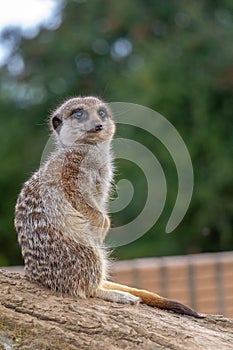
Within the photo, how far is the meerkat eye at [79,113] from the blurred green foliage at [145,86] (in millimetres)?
3535

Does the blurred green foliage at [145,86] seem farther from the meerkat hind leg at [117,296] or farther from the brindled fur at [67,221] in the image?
the meerkat hind leg at [117,296]

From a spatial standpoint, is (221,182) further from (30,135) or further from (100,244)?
(100,244)

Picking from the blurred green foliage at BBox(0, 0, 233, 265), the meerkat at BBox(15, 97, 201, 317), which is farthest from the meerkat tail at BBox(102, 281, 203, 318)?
the blurred green foliage at BBox(0, 0, 233, 265)

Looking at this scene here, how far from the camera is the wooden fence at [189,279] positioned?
452 cm

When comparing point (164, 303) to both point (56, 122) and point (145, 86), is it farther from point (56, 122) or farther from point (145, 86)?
point (145, 86)

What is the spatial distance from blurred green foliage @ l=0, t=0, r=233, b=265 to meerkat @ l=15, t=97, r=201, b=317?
3.83 metres

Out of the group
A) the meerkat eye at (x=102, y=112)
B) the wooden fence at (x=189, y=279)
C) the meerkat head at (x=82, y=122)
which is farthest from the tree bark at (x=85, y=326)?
the wooden fence at (x=189, y=279)

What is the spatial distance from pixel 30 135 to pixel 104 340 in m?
6.81

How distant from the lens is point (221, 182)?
24.8ft

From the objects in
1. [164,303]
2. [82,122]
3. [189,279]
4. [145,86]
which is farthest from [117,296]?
[145,86]

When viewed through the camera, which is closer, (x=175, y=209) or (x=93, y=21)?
(x=175, y=209)

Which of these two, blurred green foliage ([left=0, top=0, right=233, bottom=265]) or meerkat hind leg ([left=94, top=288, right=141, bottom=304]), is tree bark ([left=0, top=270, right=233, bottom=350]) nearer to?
meerkat hind leg ([left=94, top=288, right=141, bottom=304])

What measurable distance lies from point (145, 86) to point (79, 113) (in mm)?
4980

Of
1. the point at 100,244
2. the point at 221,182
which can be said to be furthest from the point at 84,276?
the point at 221,182
